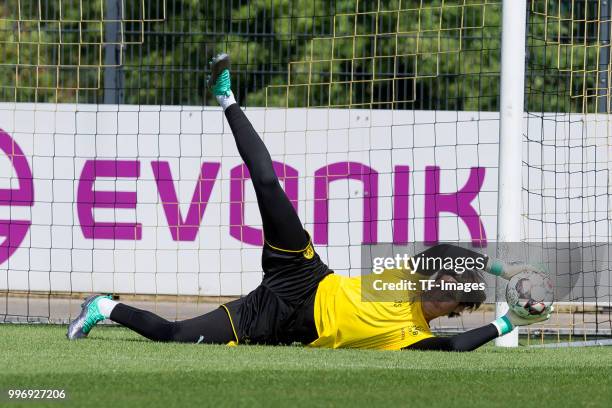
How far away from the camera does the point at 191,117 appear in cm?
1400

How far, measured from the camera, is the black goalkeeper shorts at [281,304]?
319 inches

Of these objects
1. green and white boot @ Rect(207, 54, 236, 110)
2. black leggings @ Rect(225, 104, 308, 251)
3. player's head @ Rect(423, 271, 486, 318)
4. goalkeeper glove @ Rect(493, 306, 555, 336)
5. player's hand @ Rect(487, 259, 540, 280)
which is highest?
green and white boot @ Rect(207, 54, 236, 110)

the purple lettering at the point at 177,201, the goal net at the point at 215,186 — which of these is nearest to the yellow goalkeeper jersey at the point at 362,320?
the goal net at the point at 215,186

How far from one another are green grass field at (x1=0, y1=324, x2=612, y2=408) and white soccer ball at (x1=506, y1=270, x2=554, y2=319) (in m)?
0.32

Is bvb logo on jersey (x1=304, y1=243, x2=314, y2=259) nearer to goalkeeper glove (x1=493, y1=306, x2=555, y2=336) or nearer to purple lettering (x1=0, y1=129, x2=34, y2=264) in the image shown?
goalkeeper glove (x1=493, y1=306, x2=555, y2=336)

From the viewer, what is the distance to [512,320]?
7.94m

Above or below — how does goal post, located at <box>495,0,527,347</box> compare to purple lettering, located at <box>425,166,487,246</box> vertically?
above

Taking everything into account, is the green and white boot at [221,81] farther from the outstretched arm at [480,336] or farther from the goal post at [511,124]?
the outstretched arm at [480,336]

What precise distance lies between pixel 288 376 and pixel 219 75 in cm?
296

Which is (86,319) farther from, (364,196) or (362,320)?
(364,196)

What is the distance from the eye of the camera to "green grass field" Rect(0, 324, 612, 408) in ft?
18.7

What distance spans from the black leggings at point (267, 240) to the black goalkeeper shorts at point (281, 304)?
7cm

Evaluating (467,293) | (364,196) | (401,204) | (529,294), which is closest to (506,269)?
(529,294)

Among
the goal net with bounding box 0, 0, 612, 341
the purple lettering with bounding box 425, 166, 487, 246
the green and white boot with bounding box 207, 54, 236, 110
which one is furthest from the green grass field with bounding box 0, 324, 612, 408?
the goal net with bounding box 0, 0, 612, 341
